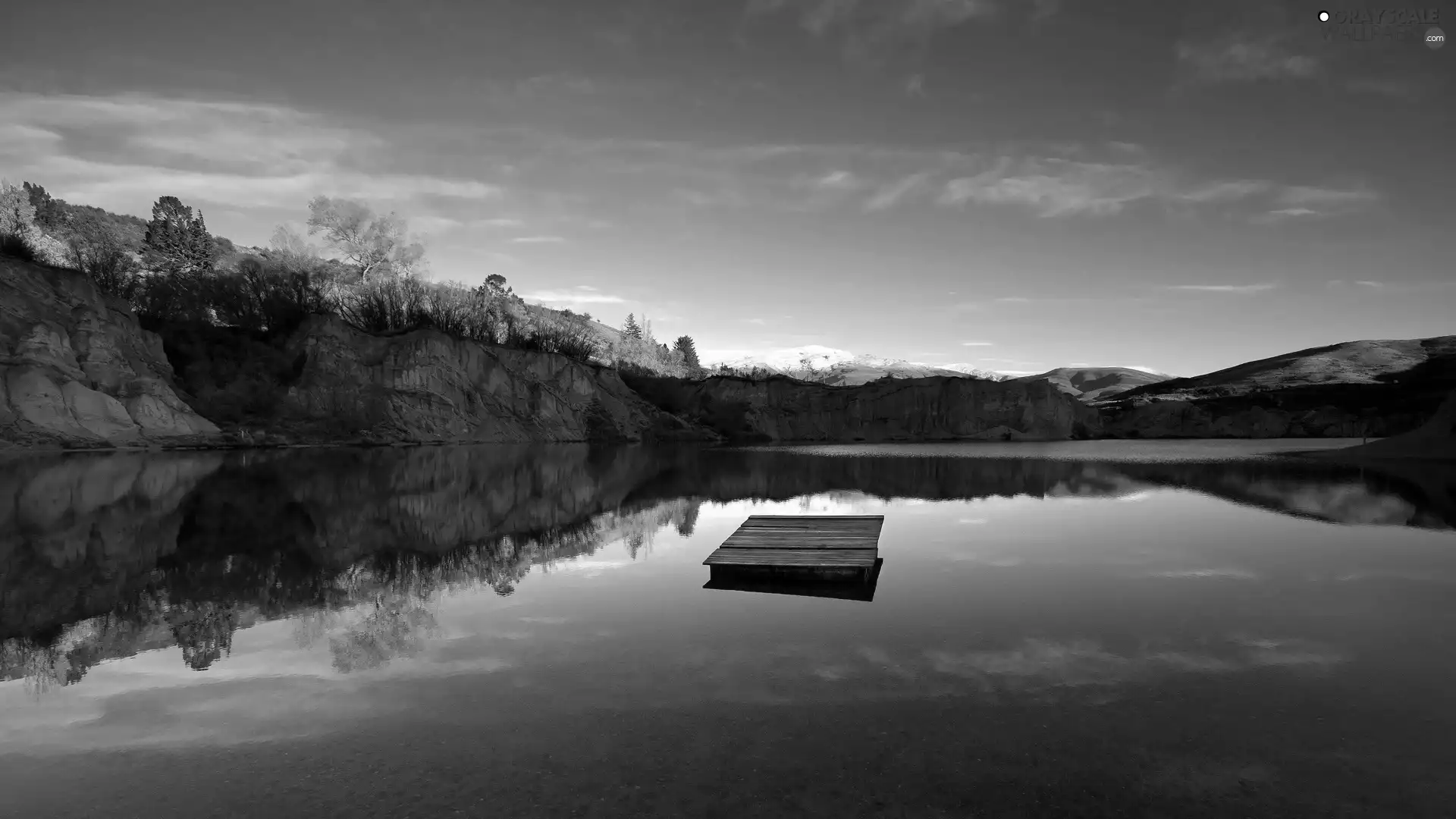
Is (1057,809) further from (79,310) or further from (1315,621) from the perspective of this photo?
(79,310)

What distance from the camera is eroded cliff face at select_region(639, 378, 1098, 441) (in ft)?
263

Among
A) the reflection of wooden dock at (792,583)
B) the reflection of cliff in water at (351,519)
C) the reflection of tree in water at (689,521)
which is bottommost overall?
the reflection of wooden dock at (792,583)

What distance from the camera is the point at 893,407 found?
84.2 metres

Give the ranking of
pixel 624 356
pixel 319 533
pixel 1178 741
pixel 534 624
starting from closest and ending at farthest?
pixel 1178 741 → pixel 534 624 → pixel 319 533 → pixel 624 356

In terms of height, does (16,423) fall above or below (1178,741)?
above

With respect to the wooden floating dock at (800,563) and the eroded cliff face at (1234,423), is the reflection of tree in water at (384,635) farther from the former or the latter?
the eroded cliff face at (1234,423)

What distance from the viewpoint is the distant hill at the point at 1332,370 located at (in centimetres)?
12288

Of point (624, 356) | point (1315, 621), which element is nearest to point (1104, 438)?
point (624, 356)

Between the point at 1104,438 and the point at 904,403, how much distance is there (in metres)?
23.1

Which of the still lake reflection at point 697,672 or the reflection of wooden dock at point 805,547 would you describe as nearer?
the still lake reflection at point 697,672

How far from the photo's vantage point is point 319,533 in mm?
12680

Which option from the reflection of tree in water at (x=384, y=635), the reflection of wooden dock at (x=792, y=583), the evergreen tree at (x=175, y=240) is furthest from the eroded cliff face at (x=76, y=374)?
the evergreen tree at (x=175, y=240)

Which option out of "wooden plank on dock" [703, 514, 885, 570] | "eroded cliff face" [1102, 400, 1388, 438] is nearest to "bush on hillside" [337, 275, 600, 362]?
"wooden plank on dock" [703, 514, 885, 570]

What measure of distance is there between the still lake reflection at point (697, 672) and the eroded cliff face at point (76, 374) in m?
23.0
